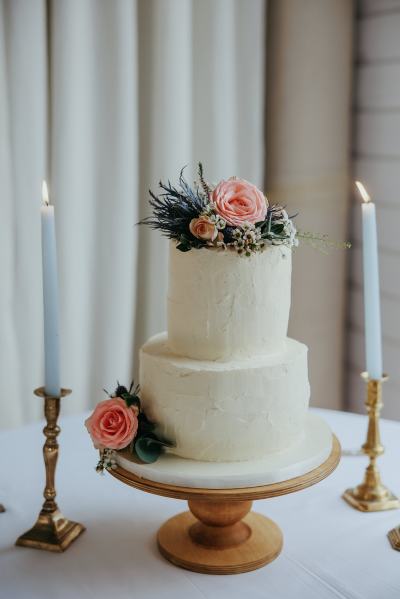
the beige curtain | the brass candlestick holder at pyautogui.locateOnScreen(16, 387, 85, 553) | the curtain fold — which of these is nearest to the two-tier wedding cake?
the brass candlestick holder at pyautogui.locateOnScreen(16, 387, 85, 553)

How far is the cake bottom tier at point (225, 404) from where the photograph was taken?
124 cm

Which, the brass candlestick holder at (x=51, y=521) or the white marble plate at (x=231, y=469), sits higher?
the white marble plate at (x=231, y=469)

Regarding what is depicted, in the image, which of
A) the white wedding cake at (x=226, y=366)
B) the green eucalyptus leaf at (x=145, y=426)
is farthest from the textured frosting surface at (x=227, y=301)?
the green eucalyptus leaf at (x=145, y=426)

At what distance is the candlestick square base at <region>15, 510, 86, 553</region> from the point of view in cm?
128

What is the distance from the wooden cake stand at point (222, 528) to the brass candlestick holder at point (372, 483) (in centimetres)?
14

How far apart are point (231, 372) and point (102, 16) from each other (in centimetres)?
154

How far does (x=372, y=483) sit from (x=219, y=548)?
0.32m

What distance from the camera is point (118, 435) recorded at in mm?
1244

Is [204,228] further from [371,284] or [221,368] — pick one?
[371,284]

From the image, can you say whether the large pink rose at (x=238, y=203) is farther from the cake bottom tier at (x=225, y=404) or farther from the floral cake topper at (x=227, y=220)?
the cake bottom tier at (x=225, y=404)

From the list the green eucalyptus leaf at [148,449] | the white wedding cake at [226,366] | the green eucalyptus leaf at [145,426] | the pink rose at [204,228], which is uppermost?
the pink rose at [204,228]

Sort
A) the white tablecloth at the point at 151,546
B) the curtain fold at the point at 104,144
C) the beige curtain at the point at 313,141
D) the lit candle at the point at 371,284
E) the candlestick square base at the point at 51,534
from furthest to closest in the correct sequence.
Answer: the beige curtain at the point at 313,141 → the curtain fold at the point at 104,144 → the lit candle at the point at 371,284 → the candlestick square base at the point at 51,534 → the white tablecloth at the point at 151,546

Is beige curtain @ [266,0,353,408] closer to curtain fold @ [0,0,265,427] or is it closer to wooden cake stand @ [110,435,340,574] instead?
curtain fold @ [0,0,265,427]

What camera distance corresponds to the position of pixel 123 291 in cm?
258
